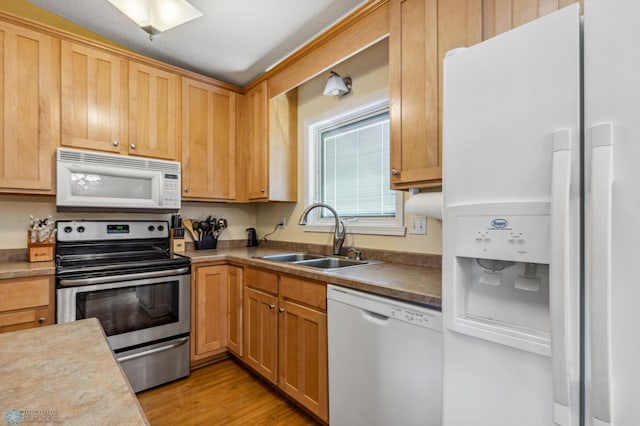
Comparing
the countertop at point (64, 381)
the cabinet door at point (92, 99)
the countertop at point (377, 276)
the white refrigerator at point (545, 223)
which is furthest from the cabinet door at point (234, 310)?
the white refrigerator at point (545, 223)

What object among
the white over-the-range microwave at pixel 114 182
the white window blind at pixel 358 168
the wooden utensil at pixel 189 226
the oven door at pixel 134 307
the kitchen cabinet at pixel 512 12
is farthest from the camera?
the wooden utensil at pixel 189 226

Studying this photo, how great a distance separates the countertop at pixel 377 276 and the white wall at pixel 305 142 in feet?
0.55

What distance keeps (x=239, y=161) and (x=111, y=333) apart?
1.70 metres

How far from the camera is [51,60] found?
7.09ft

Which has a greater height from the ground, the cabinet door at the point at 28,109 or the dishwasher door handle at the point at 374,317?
the cabinet door at the point at 28,109

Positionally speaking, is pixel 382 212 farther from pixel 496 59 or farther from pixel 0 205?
pixel 0 205

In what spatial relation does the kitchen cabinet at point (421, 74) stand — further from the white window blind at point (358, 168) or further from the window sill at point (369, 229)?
the white window blind at point (358, 168)

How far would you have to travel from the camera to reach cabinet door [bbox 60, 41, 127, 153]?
2.21 meters

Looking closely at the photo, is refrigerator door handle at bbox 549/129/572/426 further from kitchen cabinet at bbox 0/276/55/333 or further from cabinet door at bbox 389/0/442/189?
kitchen cabinet at bbox 0/276/55/333

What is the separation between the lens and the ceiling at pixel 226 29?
206cm

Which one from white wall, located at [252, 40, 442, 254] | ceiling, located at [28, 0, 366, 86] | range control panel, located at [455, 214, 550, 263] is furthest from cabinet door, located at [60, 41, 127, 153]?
range control panel, located at [455, 214, 550, 263]

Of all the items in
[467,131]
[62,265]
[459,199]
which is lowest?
[62,265]

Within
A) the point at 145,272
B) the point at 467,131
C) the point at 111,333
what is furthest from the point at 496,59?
the point at 111,333

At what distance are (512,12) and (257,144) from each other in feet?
6.81
